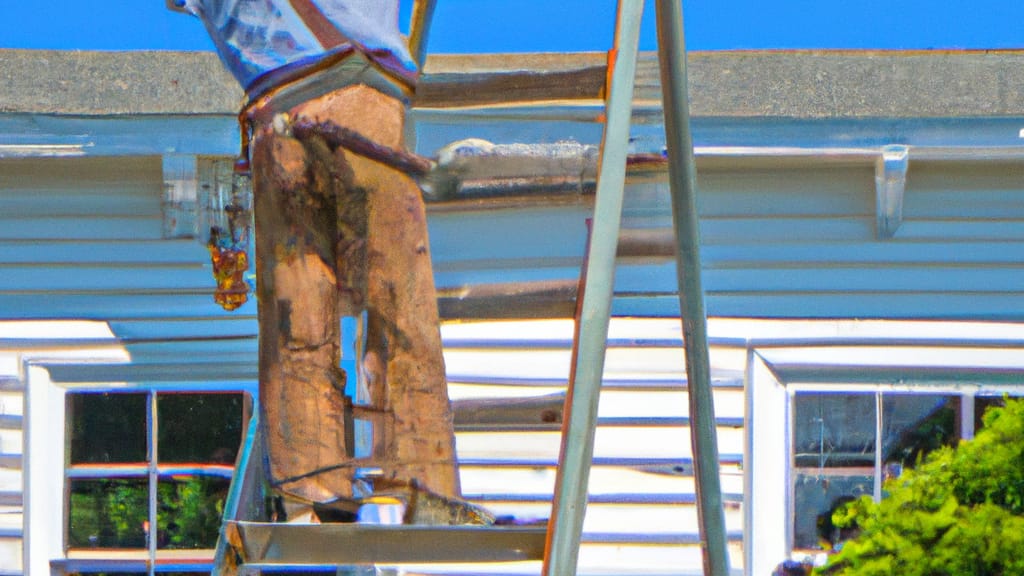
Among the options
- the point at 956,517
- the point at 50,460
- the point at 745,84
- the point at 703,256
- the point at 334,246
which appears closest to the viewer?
the point at 334,246

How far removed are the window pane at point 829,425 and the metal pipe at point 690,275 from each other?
9.63ft

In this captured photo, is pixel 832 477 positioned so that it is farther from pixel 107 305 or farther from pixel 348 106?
pixel 348 106

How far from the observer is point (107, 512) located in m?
4.32

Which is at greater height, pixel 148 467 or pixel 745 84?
pixel 745 84

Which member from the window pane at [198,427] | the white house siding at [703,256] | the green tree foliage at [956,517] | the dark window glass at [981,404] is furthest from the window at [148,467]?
the dark window glass at [981,404]

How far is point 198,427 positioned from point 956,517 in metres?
2.86

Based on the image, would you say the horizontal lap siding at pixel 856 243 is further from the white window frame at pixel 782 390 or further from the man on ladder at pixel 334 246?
the man on ladder at pixel 334 246

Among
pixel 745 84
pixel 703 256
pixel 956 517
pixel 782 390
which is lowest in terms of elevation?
pixel 956 517

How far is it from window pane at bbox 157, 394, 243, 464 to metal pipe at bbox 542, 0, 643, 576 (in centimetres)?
344

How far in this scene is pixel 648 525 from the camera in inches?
159

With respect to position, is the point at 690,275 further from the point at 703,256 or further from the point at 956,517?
the point at 703,256

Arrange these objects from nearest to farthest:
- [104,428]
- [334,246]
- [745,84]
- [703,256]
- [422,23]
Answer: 1. [334,246]
2. [422,23]
3. [745,84]
4. [703,256]
5. [104,428]

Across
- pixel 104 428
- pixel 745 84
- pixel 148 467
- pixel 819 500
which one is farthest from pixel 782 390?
pixel 104 428

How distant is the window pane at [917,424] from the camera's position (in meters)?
4.09
